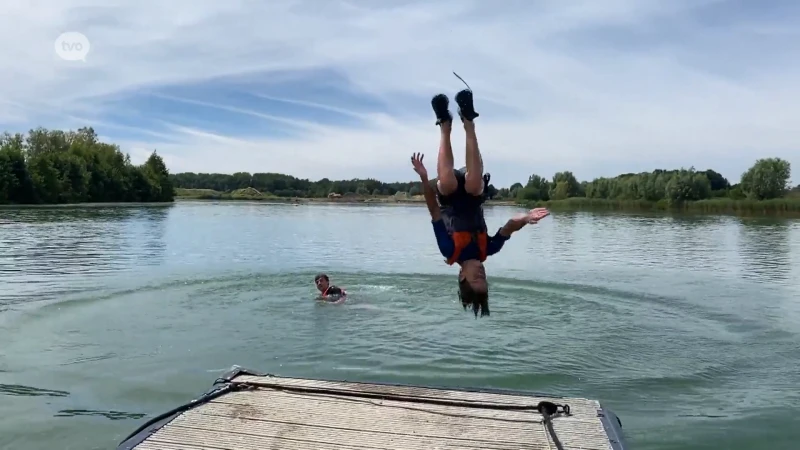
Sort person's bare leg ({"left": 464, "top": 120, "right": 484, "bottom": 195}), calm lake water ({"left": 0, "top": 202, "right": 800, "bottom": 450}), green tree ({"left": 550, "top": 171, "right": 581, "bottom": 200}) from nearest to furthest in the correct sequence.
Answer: person's bare leg ({"left": 464, "top": 120, "right": 484, "bottom": 195}) < calm lake water ({"left": 0, "top": 202, "right": 800, "bottom": 450}) < green tree ({"left": 550, "top": 171, "right": 581, "bottom": 200})

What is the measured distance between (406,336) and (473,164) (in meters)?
7.89

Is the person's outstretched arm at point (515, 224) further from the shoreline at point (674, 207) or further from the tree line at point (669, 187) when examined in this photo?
the tree line at point (669, 187)

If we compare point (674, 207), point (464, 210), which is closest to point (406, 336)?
point (464, 210)

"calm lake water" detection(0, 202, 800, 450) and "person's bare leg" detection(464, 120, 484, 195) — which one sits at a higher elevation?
"person's bare leg" detection(464, 120, 484, 195)

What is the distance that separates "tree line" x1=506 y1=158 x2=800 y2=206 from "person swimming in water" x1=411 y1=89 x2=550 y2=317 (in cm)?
8356

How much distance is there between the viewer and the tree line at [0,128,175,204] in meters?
89.3

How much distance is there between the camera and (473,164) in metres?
7.20

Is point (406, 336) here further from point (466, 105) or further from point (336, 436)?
point (466, 105)

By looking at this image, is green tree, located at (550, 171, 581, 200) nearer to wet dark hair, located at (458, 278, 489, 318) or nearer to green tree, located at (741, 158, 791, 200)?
green tree, located at (741, 158, 791, 200)

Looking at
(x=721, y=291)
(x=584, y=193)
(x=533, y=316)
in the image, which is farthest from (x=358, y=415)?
(x=584, y=193)

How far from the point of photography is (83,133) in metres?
138

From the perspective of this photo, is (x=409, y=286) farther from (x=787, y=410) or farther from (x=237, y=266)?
(x=787, y=410)

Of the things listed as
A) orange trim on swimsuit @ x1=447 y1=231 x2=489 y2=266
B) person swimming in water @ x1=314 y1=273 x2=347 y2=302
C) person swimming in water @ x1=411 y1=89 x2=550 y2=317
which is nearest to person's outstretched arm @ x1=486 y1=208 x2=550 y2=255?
person swimming in water @ x1=411 y1=89 x2=550 y2=317

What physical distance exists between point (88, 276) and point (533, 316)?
15.4m
